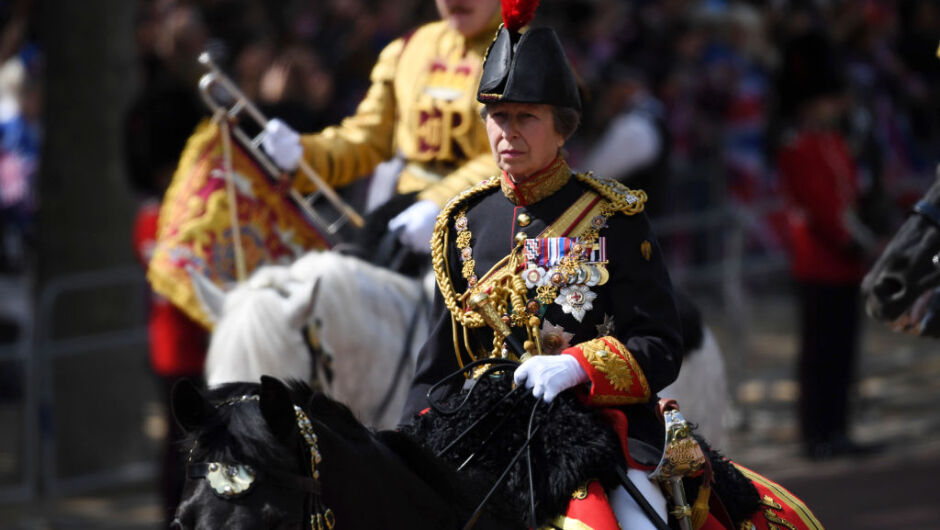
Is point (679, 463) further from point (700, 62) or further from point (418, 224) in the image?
point (700, 62)

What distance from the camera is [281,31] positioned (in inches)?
502

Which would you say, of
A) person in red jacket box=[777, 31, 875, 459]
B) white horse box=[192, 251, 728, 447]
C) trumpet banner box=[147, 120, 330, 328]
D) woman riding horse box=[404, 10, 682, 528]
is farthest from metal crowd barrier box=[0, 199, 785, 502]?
woman riding horse box=[404, 10, 682, 528]

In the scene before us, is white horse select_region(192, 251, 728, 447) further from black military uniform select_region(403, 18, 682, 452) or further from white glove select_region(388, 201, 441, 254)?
black military uniform select_region(403, 18, 682, 452)

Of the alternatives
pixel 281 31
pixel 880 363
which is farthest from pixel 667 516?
pixel 281 31

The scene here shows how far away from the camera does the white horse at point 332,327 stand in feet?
16.0

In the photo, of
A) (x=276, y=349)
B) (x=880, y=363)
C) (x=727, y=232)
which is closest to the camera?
(x=276, y=349)

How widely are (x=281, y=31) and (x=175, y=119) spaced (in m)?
5.11

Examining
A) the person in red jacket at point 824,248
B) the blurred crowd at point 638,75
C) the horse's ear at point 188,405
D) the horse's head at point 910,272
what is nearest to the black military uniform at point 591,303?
the horse's ear at point 188,405

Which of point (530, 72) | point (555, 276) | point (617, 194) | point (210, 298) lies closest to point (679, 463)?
point (555, 276)

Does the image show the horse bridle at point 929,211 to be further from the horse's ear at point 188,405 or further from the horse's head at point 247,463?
the horse's ear at point 188,405

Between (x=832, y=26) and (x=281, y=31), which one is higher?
(x=281, y=31)

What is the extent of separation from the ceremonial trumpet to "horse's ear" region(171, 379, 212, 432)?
2.82 meters

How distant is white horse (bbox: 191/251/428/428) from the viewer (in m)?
4.89

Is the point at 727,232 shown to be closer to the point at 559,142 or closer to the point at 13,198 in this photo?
the point at 13,198
